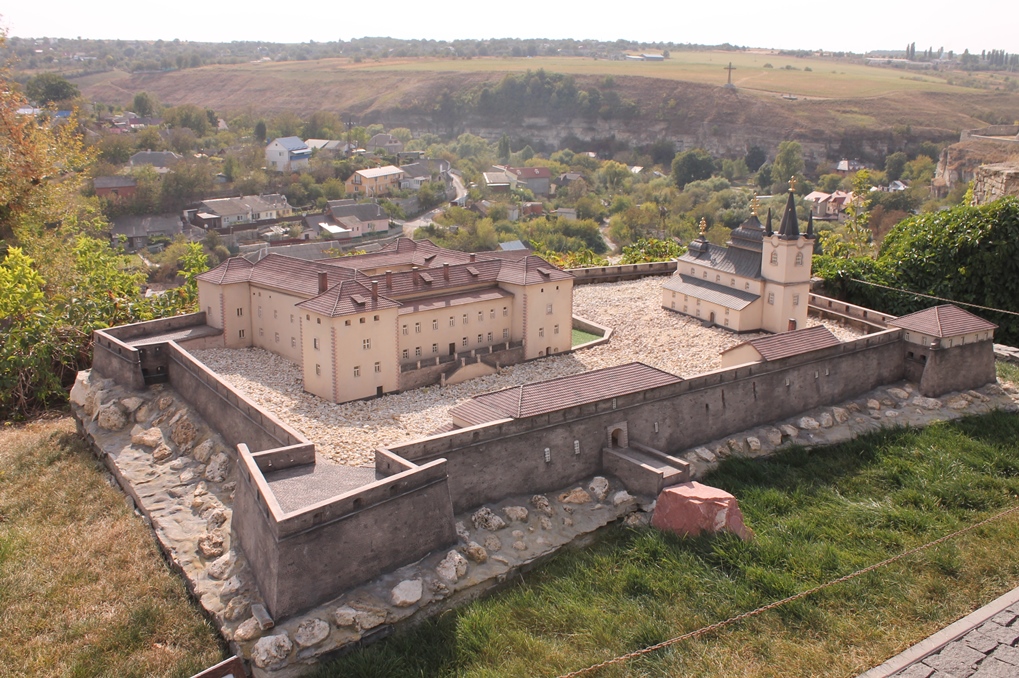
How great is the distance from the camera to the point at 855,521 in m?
22.8

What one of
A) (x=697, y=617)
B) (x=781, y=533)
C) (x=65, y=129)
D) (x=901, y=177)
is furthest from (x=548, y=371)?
(x=901, y=177)

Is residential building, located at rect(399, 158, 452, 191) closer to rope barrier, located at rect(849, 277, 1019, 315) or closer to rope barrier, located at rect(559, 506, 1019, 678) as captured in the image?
rope barrier, located at rect(849, 277, 1019, 315)

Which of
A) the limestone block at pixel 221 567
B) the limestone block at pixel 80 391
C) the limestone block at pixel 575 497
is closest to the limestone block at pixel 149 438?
the limestone block at pixel 80 391

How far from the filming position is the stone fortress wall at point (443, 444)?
1861cm

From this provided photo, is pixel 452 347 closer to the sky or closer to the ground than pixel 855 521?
closer to the sky

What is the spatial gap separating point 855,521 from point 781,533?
2230 millimetres

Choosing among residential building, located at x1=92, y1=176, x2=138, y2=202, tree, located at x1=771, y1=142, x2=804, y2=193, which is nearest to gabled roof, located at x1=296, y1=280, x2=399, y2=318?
residential building, located at x1=92, y1=176, x2=138, y2=202

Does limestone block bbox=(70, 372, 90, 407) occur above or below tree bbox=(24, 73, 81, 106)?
below

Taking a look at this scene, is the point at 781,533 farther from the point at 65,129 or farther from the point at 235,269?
the point at 65,129

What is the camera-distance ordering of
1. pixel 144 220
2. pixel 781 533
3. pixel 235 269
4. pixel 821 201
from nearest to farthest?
pixel 781 533, pixel 235 269, pixel 144 220, pixel 821 201

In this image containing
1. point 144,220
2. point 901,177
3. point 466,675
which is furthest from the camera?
point 901,177

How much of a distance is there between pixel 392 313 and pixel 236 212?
6599cm

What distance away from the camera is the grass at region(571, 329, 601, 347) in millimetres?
32019

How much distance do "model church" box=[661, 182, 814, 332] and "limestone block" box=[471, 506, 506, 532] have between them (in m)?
14.4
